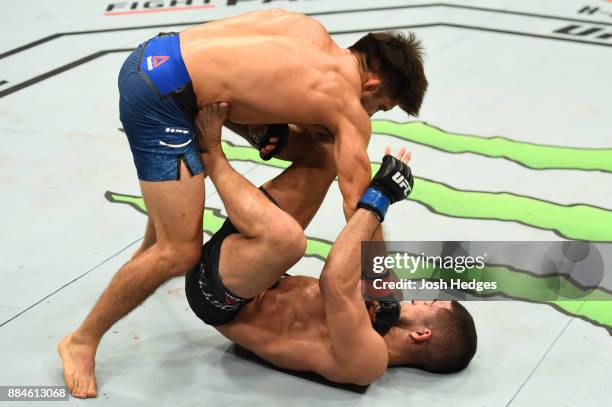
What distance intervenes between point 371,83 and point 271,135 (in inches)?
19.0

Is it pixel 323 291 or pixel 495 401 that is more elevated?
pixel 323 291

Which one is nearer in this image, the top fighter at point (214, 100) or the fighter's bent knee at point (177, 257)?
the top fighter at point (214, 100)

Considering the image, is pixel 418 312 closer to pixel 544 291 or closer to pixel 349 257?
pixel 349 257

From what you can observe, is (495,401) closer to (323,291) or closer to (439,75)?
(323,291)

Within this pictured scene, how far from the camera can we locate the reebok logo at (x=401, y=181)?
10.4 ft

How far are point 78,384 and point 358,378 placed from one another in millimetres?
1050

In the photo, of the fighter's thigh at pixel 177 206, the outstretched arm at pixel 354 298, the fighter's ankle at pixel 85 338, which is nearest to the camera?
the outstretched arm at pixel 354 298

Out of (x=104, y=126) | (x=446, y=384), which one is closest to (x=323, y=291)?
(x=446, y=384)

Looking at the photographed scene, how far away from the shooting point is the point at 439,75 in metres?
5.80

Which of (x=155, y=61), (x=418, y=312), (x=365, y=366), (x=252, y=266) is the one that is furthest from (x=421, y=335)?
(x=155, y=61)

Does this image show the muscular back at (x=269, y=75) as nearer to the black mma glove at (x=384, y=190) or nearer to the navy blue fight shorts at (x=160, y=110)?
the navy blue fight shorts at (x=160, y=110)

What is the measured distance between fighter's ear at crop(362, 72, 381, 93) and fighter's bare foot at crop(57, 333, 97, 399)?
1.45m

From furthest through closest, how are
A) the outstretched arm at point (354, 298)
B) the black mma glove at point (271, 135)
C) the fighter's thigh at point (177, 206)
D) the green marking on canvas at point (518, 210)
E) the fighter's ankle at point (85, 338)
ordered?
the green marking on canvas at point (518, 210), the black mma glove at point (271, 135), the fighter's ankle at point (85, 338), the fighter's thigh at point (177, 206), the outstretched arm at point (354, 298)

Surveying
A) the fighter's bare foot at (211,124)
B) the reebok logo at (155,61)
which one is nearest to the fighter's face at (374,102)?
the fighter's bare foot at (211,124)
